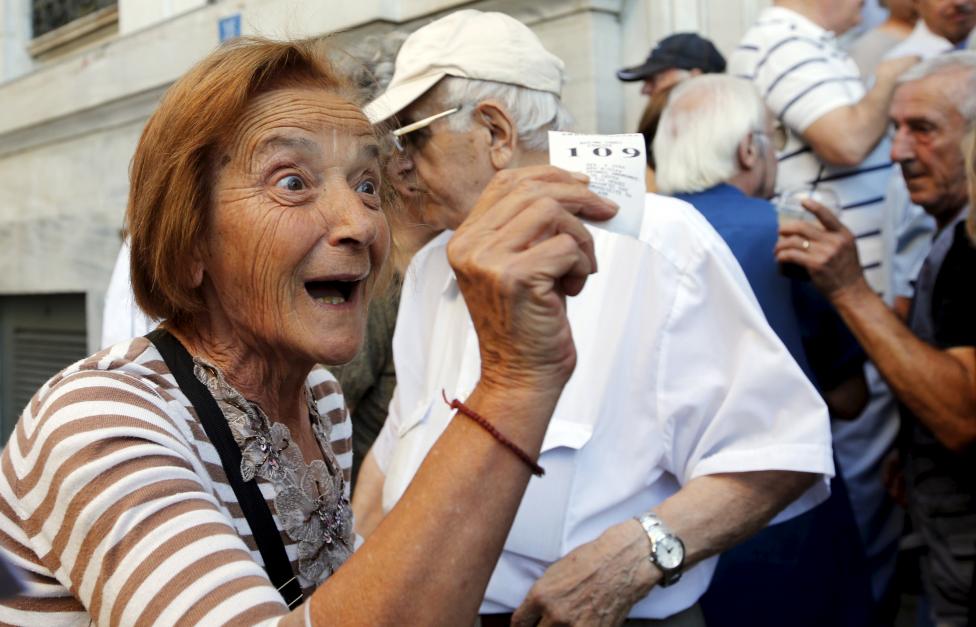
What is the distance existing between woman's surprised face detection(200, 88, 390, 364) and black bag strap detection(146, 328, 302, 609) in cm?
15

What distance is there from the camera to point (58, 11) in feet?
31.9

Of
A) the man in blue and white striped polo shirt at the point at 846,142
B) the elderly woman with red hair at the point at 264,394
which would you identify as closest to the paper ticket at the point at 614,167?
the elderly woman with red hair at the point at 264,394

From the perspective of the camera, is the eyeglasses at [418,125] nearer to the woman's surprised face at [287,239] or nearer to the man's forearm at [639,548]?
the woman's surprised face at [287,239]

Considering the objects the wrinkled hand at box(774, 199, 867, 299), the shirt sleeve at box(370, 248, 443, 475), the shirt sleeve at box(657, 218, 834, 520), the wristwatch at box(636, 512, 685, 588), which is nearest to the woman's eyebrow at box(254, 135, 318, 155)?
the shirt sleeve at box(657, 218, 834, 520)

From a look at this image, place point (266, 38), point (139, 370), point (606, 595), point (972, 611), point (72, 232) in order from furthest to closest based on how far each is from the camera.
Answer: point (72, 232)
point (972, 611)
point (606, 595)
point (266, 38)
point (139, 370)

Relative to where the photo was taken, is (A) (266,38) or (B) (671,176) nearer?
(A) (266,38)

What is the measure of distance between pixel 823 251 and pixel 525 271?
1.72 m

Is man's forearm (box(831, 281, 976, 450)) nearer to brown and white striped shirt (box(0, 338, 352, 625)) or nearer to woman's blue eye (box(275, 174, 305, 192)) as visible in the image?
woman's blue eye (box(275, 174, 305, 192))

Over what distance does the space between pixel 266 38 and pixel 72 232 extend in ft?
22.9

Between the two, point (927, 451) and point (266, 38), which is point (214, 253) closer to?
point (266, 38)

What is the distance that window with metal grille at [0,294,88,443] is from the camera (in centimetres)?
845

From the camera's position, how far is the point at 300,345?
1.66 metres

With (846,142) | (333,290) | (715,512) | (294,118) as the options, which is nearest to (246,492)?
(333,290)

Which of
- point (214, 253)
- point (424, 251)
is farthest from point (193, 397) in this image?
point (424, 251)
